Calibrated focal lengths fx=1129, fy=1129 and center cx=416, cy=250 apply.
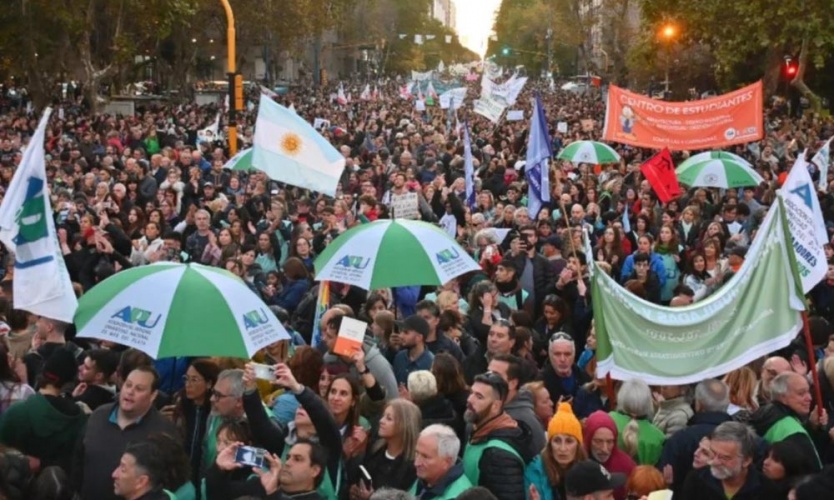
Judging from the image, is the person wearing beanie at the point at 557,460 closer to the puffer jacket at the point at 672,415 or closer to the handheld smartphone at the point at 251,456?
the puffer jacket at the point at 672,415

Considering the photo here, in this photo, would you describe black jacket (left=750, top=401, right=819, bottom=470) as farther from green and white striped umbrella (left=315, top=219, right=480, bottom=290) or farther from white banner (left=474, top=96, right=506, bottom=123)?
white banner (left=474, top=96, right=506, bottom=123)

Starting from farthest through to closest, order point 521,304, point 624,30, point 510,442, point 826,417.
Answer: point 624,30 < point 521,304 < point 826,417 < point 510,442

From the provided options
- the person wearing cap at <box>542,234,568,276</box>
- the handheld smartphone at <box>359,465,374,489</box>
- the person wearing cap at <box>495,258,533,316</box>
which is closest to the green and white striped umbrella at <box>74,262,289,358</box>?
the handheld smartphone at <box>359,465,374,489</box>

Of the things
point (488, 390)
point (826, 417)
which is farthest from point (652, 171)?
point (488, 390)

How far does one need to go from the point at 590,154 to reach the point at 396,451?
13799mm

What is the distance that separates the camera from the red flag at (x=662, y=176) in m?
14.9

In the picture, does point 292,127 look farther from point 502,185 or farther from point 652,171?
point 502,185

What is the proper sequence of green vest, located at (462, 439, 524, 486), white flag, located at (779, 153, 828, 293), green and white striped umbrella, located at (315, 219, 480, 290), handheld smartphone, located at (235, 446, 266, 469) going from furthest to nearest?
green and white striped umbrella, located at (315, 219, 480, 290), white flag, located at (779, 153, 828, 293), green vest, located at (462, 439, 524, 486), handheld smartphone, located at (235, 446, 266, 469)

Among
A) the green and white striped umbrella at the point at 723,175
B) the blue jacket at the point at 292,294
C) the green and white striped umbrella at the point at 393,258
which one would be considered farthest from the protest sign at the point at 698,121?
the green and white striped umbrella at the point at 393,258

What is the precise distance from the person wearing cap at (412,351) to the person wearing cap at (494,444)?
1651 mm

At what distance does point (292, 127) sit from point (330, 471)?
6158mm

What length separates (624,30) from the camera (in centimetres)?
5906

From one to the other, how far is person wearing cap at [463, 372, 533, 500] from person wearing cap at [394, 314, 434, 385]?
1.65 m

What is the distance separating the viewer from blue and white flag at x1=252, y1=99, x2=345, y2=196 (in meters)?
11.1
